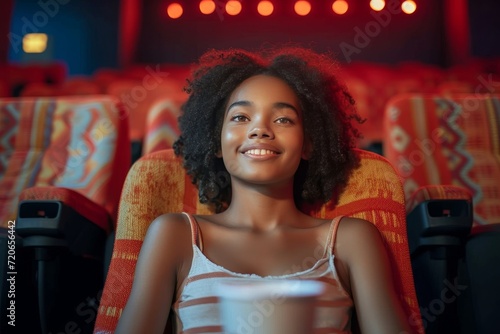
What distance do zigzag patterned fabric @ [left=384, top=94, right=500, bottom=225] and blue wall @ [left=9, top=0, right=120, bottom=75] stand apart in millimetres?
3832

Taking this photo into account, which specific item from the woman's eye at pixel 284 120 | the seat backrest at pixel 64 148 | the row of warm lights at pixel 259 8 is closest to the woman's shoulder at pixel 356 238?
the woman's eye at pixel 284 120

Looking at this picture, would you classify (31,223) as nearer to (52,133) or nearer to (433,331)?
(52,133)

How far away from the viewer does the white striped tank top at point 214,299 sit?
3.15 feet

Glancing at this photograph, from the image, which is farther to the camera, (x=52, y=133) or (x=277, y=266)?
(x=52, y=133)

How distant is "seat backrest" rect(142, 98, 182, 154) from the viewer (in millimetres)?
1789

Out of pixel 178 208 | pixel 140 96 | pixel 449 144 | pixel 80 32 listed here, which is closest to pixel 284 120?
pixel 178 208

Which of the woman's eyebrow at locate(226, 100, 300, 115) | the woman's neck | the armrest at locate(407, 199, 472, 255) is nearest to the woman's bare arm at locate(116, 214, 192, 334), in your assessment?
the woman's neck

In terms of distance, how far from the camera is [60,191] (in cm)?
117

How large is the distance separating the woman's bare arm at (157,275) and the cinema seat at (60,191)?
0.72 ft

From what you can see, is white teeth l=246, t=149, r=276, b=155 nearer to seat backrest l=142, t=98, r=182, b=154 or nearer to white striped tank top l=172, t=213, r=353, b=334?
white striped tank top l=172, t=213, r=353, b=334

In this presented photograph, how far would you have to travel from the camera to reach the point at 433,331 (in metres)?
1.17

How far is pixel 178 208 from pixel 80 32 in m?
4.21

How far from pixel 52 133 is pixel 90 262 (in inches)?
22.5

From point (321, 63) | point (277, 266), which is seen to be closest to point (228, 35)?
point (321, 63)
